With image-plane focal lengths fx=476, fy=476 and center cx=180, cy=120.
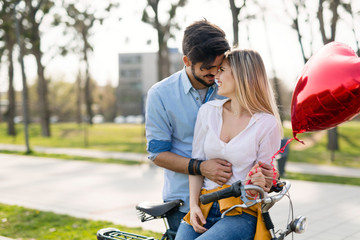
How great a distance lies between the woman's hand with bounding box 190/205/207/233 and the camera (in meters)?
2.62

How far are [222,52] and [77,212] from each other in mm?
5557

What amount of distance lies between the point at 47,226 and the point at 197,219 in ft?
14.7

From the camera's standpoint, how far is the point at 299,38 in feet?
58.7

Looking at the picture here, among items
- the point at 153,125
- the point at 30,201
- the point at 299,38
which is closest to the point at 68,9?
the point at 299,38

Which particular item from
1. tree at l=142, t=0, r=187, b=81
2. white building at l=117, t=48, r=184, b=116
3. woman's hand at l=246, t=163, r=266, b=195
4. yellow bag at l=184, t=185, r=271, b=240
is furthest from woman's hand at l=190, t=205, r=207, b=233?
white building at l=117, t=48, r=184, b=116

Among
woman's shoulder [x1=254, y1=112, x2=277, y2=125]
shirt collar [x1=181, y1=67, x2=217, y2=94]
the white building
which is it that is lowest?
the white building

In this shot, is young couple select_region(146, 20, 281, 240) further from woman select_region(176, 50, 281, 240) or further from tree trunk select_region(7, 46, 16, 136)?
tree trunk select_region(7, 46, 16, 136)

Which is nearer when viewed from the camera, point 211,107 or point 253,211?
point 253,211

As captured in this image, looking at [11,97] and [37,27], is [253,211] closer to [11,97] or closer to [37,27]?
[37,27]

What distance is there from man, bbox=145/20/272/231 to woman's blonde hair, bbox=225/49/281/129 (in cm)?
16

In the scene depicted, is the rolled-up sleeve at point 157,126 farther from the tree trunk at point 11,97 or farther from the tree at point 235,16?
the tree trunk at point 11,97

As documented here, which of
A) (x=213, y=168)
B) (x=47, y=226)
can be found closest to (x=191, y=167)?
(x=213, y=168)

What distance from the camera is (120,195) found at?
929cm

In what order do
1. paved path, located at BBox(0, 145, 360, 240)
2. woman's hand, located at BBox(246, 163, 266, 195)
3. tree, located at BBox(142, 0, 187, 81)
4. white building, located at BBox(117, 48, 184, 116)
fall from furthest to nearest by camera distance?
white building, located at BBox(117, 48, 184, 116) → tree, located at BBox(142, 0, 187, 81) → paved path, located at BBox(0, 145, 360, 240) → woman's hand, located at BBox(246, 163, 266, 195)
